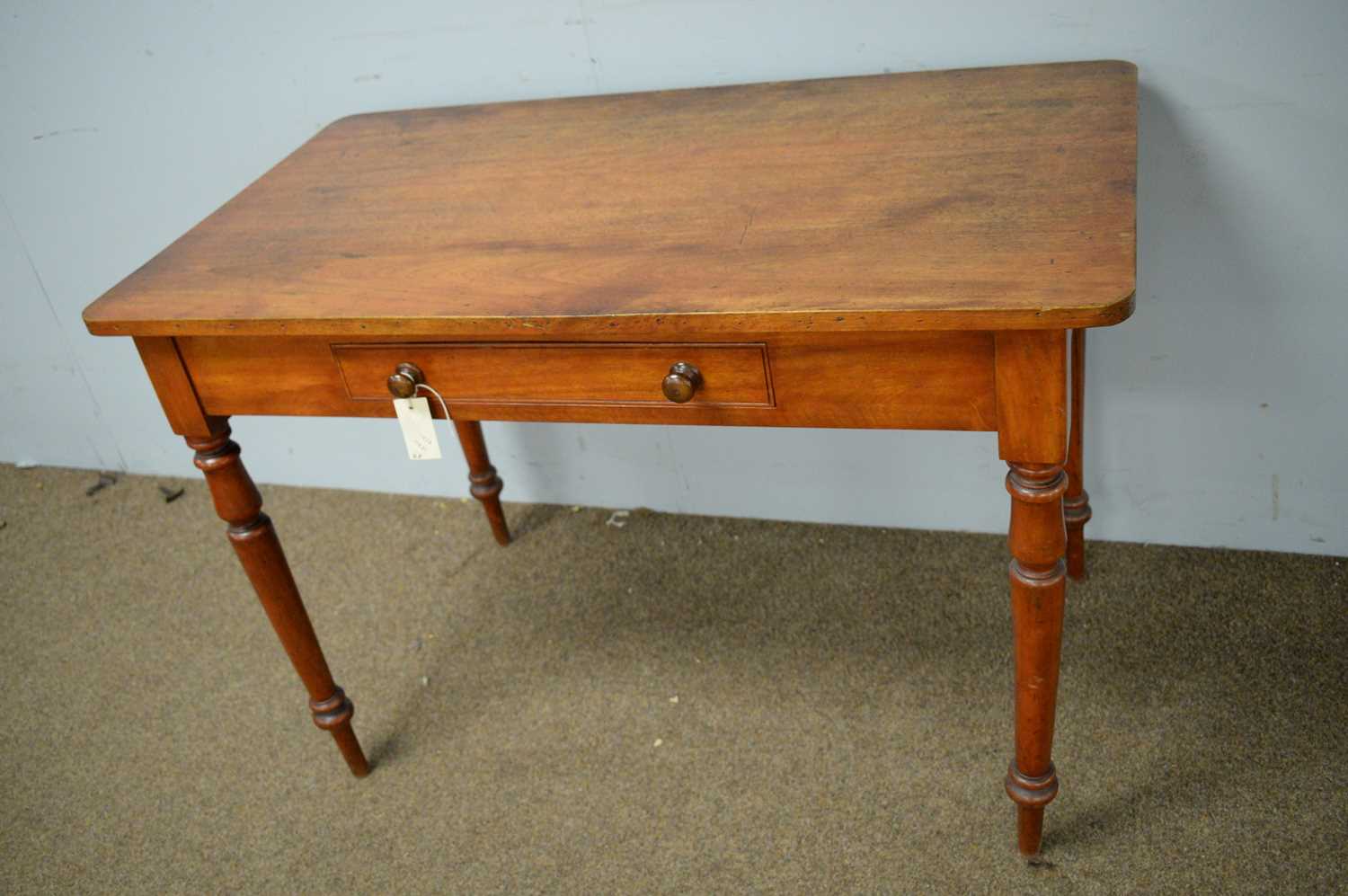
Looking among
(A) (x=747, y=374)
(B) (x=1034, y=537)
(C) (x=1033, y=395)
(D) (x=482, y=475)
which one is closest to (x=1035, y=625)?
(B) (x=1034, y=537)

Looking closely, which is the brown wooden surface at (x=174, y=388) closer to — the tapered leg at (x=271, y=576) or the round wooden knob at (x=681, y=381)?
the tapered leg at (x=271, y=576)

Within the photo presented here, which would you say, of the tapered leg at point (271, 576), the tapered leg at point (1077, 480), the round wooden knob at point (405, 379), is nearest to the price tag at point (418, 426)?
the round wooden knob at point (405, 379)

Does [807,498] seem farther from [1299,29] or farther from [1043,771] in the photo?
[1299,29]

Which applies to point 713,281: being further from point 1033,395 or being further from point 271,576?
point 271,576

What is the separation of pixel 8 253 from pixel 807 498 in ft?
5.23

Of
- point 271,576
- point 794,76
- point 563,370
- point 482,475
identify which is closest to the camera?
point 563,370

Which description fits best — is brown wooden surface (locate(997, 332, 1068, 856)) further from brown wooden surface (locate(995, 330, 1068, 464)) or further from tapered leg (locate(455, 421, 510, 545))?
tapered leg (locate(455, 421, 510, 545))

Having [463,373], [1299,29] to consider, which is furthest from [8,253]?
[1299,29]

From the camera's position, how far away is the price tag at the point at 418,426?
1359 mm

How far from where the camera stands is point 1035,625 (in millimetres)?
1299

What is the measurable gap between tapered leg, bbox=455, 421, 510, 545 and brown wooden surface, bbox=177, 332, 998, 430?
667 mm

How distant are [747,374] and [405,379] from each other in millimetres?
376

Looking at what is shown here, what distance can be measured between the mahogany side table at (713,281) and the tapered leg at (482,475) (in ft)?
1.70

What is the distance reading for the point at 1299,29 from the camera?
4.92 feet
